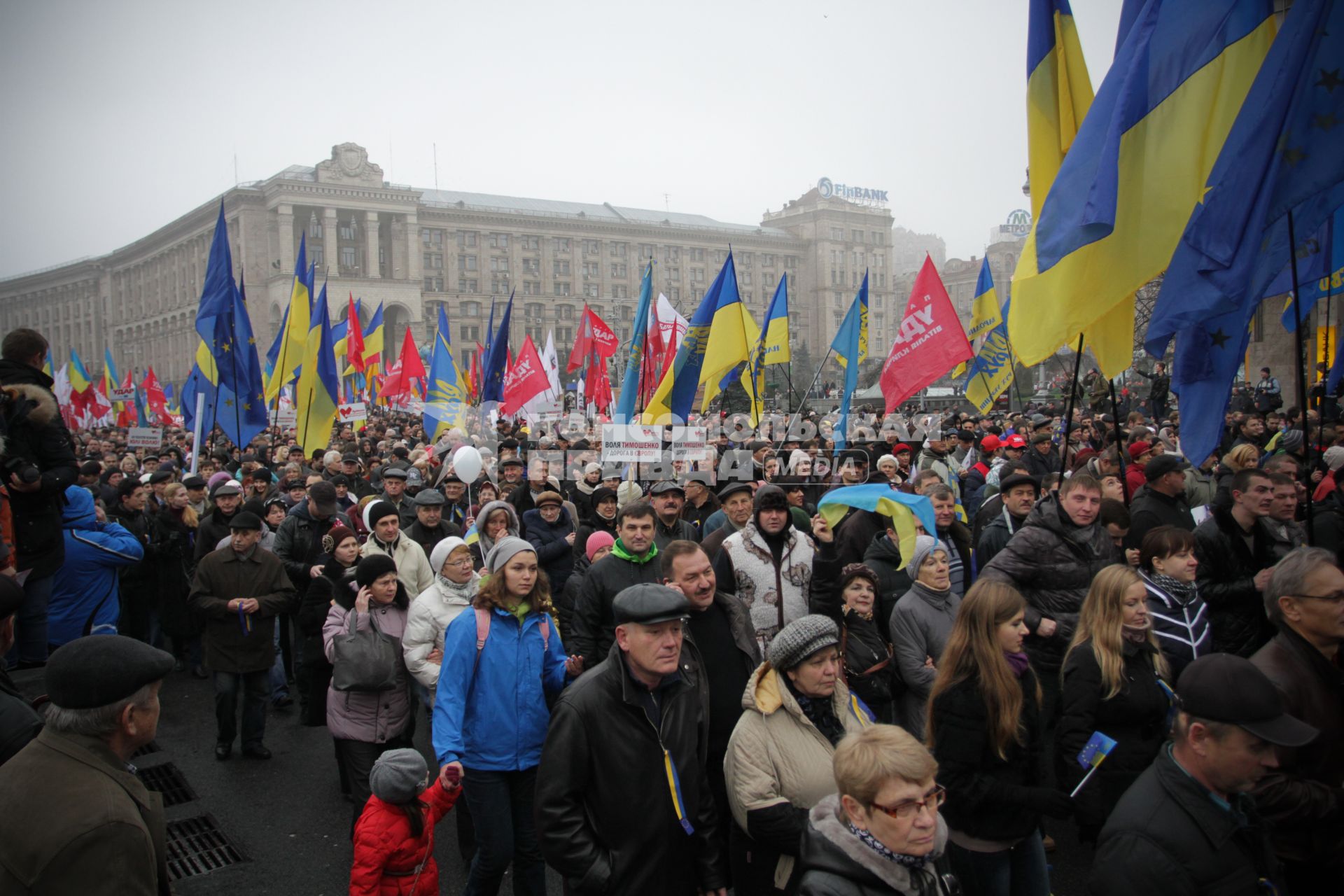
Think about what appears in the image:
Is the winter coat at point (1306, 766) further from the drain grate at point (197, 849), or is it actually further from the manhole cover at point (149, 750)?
the manhole cover at point (149, 750)

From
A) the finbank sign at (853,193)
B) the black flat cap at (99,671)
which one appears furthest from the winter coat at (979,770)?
the finbank sign at (853,193)

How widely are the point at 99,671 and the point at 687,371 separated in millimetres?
8267

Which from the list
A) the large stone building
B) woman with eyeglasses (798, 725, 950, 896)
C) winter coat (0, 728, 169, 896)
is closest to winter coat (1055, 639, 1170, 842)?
woman with eyeglasses (798, 725, 950, 896)

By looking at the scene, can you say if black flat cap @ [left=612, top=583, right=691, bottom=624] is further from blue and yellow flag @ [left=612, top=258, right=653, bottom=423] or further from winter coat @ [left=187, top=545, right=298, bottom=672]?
blue and yellow flag @ [left=612, top=258, right=653, bottom=423]

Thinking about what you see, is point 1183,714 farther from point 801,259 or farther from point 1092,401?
point 801,259

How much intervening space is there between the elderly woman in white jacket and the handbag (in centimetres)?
13

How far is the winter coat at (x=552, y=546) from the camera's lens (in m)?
6.38

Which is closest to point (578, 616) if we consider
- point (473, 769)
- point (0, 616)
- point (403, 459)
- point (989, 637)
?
point (473, 769)

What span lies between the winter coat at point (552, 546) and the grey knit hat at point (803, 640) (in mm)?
3515

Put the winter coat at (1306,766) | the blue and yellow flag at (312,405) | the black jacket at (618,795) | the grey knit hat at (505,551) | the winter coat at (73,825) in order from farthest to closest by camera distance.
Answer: the blue and yellow flag at (312,405)
the grey knit hat at (505,551)
the black jacket at (618,795)
the winter coat at (1306,766)
the winter coat at (73,825)

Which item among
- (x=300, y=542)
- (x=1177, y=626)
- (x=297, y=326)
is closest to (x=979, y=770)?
(x=1177, y=626)

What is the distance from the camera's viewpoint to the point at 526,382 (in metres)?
15.2

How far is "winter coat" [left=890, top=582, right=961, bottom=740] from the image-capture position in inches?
166

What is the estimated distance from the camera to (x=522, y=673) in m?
3.78
